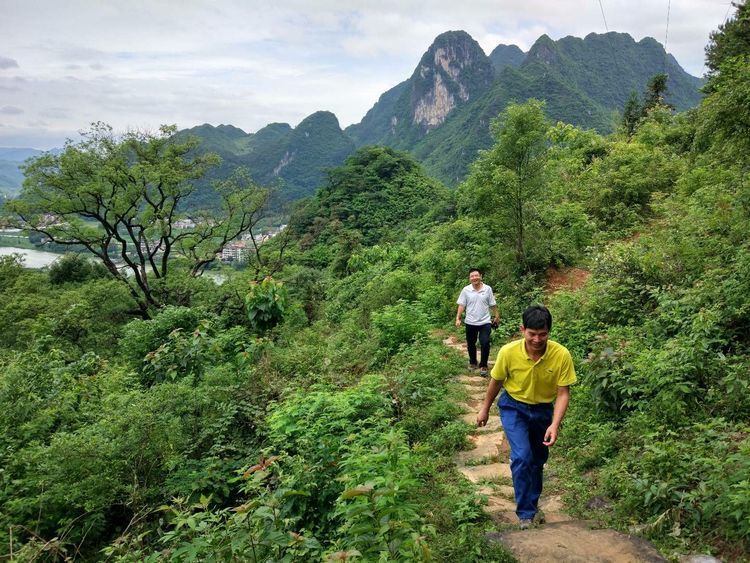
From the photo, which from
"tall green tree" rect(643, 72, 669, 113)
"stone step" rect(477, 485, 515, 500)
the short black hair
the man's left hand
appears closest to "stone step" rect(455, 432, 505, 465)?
"stone step" rect(477, 485, 515, 500)

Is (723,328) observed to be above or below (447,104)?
below

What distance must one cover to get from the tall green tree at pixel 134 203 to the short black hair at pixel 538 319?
16.4 meters

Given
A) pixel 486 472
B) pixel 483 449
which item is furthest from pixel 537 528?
pixel 483 449

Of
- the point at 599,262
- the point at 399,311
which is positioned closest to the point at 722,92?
the point at 599,262

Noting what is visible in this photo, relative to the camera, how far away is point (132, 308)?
54.3 feet

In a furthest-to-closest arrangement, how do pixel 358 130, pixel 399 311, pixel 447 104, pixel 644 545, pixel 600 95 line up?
pixel 358 130, pixel 447 104, pixel 600 95, pixel 399 311, pixel 644 545

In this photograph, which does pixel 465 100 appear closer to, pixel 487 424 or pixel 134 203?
pixel 134 203

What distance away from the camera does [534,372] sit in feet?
10.4

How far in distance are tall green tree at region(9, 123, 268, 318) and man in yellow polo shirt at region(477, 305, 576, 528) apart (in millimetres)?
16148

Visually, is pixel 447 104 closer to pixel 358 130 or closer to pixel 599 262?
pixel 358 130

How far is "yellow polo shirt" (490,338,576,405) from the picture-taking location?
3145mm

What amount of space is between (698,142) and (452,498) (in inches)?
219

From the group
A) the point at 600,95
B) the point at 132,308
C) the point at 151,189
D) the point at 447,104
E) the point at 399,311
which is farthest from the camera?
the point at 447,104

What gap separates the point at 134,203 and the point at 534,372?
17.2 m
